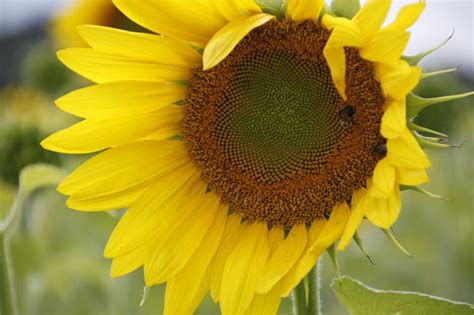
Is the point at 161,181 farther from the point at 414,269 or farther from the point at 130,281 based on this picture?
the point at 414,269

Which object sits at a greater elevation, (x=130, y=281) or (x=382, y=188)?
(x=382, y=188)

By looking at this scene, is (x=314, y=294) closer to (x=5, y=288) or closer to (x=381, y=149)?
(x=381, y=149)

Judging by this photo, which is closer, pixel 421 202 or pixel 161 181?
pixel 161 181

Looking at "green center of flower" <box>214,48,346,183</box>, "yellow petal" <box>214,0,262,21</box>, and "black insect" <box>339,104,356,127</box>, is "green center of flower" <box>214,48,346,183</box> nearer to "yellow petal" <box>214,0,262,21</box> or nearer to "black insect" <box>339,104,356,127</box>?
"black insect" <box>339,104,356,127</box>

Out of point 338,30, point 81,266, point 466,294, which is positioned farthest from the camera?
point 466,294

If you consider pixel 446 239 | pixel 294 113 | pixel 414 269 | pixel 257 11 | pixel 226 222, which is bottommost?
pixel 414 269

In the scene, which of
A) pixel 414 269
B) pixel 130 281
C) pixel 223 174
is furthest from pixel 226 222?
pixel 414 269
